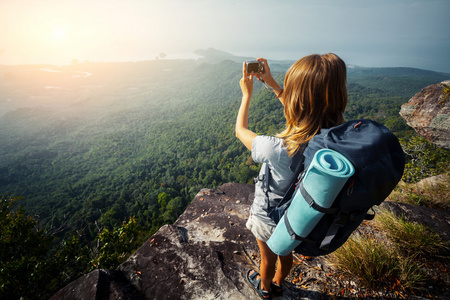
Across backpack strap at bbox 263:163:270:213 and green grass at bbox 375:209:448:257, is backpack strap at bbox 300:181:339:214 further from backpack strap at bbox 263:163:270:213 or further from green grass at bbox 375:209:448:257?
green grass at bbox 375:209:448:257

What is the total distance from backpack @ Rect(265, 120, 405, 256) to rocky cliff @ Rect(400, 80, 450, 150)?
629 cm

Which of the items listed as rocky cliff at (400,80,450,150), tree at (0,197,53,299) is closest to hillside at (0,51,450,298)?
tree at (0,197,53,299)

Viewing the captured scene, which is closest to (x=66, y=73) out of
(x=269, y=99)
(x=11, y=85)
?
(x=11, y=85)

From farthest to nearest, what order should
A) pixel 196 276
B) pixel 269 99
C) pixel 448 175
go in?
1. pixel 269 99
2. pixel 448 175
3. pixel 196 276

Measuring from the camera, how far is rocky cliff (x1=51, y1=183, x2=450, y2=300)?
2.24 metres

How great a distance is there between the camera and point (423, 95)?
575cm

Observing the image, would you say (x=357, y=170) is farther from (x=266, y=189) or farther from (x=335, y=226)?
(x=266, y=189)

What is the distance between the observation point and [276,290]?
7.00 ft

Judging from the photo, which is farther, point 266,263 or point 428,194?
point 428,194

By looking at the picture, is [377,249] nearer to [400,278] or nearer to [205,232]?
[400,278]

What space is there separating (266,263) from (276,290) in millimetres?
624

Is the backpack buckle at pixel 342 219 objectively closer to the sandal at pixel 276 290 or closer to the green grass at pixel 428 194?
the sandal at pixel 276 290

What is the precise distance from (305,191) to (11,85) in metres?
231

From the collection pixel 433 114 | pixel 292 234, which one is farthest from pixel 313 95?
pixel 433 114
